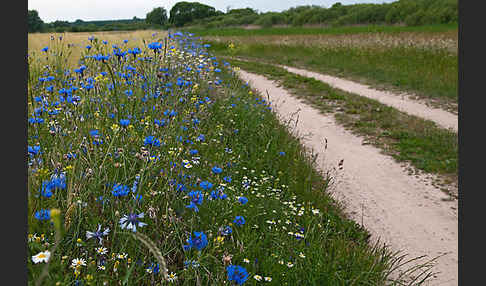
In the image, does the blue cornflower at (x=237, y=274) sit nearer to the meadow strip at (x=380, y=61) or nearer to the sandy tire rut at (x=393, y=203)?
the sandy tire rut at (x=393, y=203)

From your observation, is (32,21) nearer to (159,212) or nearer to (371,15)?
(159,212)

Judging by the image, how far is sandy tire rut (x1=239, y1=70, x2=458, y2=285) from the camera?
3521 millimetres

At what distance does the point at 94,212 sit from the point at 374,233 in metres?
2.72

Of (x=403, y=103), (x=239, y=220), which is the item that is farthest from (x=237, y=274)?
(x=403, y=103)

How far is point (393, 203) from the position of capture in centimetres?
439

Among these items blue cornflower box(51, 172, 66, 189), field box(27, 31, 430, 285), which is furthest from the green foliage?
blue cornflower box(51, 172, 66, 189)

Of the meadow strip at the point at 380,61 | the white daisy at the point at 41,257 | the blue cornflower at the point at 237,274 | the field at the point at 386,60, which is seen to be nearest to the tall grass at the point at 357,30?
the field at the point at 386,60

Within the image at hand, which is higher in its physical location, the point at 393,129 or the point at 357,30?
the point at 357,30

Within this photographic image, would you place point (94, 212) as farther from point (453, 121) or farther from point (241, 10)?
point (241, 10)

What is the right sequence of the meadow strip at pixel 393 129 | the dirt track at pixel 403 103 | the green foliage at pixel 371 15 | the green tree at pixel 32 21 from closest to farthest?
the green tree at pixel 32 21
the meadow strip at pixel 393 129
the dirt track at pixel 403 103
the green foliage at pixel 371 15

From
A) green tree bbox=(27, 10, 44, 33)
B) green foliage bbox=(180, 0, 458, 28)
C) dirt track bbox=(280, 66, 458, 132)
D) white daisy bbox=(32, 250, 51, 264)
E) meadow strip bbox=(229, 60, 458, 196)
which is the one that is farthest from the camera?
green foliage bbox=(180, 0, 458, 28)

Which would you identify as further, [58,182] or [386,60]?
[386,60]

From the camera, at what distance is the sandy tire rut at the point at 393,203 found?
3.52m

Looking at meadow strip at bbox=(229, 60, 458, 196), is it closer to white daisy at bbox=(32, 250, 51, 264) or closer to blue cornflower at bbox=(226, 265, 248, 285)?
blue cornflower at bbox=(226, 265, 248, 285)
